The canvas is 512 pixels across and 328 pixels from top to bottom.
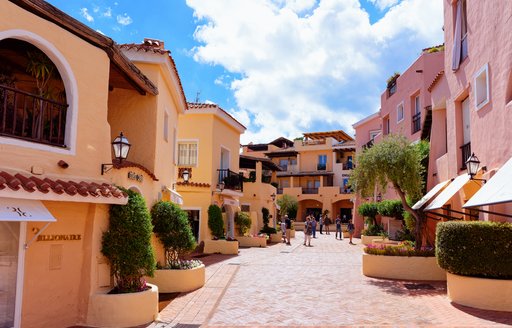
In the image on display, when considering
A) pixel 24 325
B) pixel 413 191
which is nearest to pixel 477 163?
pixel 413 191

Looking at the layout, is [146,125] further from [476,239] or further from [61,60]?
[476,239]

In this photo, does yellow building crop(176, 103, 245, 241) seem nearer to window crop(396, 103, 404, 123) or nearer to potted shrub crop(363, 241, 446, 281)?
potted shrub crop(363, 241, 446, 281)

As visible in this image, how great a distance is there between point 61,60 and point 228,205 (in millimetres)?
20013

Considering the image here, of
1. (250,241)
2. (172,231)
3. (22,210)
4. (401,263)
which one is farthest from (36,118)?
(250,241)

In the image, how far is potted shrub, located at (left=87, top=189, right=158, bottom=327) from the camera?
358 inches

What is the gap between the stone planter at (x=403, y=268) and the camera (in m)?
14.8

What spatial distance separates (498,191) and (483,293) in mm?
2706

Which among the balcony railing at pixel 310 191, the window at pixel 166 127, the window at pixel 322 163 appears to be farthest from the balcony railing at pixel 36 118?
the window at pixel 322 163

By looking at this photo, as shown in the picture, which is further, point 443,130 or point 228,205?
point 228,205

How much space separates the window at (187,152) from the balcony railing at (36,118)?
15.4m

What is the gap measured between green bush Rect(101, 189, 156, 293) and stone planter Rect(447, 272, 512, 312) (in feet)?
24.4

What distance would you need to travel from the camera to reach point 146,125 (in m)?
13.6

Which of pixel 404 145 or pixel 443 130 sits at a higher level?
pixel 443 130

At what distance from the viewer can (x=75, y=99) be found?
9211 mm
